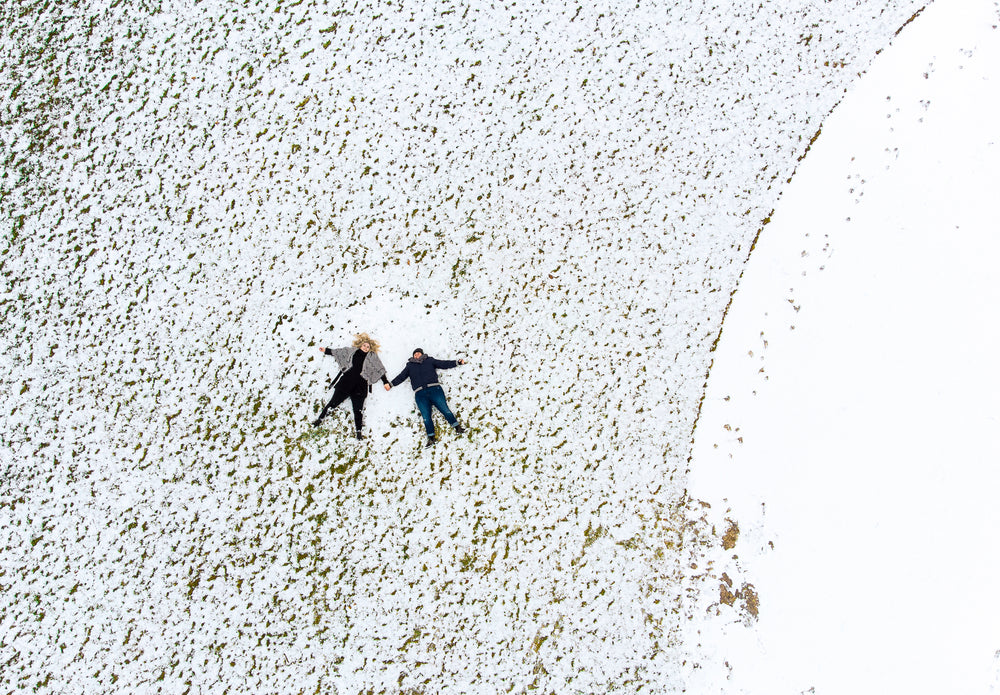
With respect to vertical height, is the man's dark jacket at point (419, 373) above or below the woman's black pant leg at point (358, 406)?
above

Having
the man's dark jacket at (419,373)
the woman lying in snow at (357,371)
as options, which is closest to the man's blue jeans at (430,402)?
the man's dark jacket at (419,373)

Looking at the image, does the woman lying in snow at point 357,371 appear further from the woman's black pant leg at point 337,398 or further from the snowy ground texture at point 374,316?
the snowy ground texture at point 374,316

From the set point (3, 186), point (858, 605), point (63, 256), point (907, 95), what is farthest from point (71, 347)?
point (907, 95)

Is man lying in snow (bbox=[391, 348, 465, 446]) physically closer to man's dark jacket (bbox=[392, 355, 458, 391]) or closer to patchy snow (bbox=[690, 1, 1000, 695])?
man's dark jacket (bbox=[392, 355, 458, 391])

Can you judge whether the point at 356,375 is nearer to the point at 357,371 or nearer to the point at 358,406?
the point at 357,371

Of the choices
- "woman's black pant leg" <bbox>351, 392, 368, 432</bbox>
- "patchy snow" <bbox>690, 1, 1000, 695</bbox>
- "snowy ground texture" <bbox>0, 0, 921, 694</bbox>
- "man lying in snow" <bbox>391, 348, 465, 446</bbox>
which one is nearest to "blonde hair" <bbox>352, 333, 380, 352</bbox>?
"snowy ground texture" <bbox>0, 0, 921, 694</bbox>
